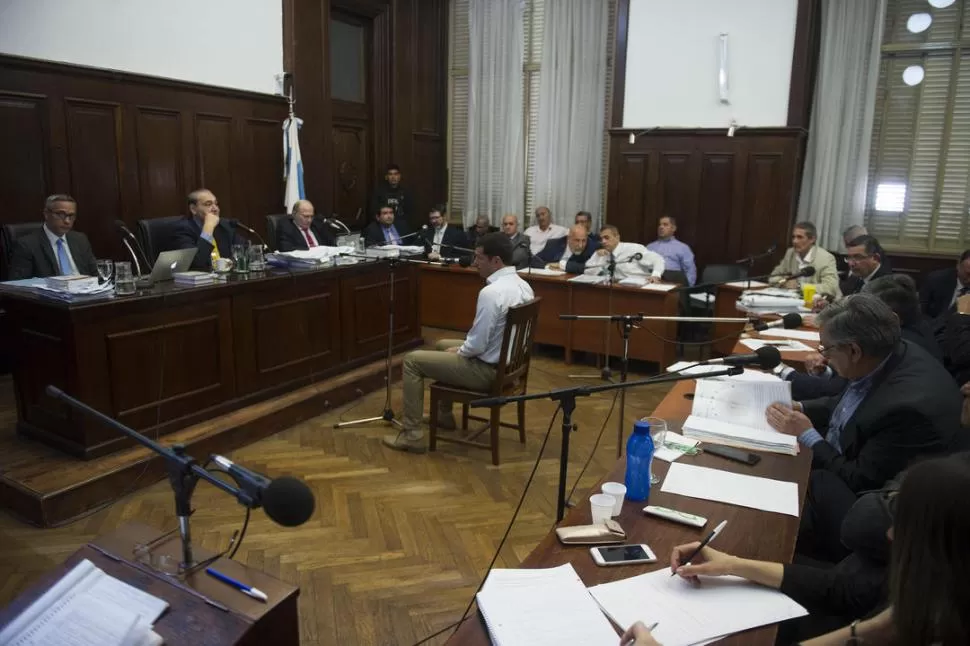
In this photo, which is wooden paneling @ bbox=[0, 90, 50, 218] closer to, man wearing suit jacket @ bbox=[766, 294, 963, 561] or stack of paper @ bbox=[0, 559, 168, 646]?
stack of paper @ bbox=[0, 559, 168, 646]

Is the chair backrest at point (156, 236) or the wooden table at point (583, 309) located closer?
the chair backrest at point (156, 236)

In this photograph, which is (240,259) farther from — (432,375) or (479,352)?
(479,352)

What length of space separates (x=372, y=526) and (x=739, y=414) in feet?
5.23

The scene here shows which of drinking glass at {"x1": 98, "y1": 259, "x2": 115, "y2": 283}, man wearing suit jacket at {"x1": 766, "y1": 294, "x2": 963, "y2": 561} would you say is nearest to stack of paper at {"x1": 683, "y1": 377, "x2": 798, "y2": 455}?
man wearing suit jacket at {"x1": 766, "y1": 294, "x2": 963, "y2": 561}

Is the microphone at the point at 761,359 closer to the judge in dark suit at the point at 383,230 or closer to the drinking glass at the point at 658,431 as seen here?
the drinking glass at the point at 658,431

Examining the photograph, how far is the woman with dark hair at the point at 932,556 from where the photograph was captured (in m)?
0.97

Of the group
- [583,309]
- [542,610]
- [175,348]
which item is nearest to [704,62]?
[583,309]

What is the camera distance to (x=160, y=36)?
17.8 feet

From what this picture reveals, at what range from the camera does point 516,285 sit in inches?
144

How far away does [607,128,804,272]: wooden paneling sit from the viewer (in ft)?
20.5

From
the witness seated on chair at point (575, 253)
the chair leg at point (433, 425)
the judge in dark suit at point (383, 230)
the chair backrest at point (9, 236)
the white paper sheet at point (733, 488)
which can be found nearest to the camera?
the white paper sheet at point (733, 488)

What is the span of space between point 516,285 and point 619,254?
98.4 inches

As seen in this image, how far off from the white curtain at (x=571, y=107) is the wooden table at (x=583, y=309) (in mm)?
1846

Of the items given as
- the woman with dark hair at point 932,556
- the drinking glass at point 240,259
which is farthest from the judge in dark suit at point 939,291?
the woman with dark hair at point 932,556
